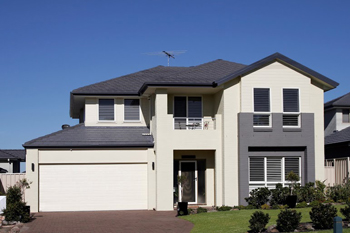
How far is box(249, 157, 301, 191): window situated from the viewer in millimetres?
25344

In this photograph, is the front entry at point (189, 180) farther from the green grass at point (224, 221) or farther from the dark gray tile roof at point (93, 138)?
the green grass at point (224, 221)

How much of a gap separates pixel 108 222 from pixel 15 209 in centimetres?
370

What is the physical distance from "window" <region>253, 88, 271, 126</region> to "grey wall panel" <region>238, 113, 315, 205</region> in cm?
36

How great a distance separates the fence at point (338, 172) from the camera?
27234 millimetres

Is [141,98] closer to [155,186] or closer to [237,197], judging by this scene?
[155,186]

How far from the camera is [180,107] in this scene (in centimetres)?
2692

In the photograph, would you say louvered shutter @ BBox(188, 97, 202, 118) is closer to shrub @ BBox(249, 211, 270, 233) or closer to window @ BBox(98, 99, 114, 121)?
window @ BBox(98, 99, 114, 121)

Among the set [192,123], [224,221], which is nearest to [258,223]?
[224,221]

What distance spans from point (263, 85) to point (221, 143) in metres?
3.49

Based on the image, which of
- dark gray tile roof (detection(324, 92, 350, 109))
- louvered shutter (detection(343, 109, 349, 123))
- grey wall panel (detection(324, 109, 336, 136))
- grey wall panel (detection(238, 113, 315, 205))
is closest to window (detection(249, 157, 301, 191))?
grey wall panel (detection(238, 113, 315, 205))

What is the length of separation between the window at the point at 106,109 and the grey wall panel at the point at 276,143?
7.71m

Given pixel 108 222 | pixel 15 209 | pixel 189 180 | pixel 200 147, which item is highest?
pixel 200 147

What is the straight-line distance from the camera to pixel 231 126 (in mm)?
25172

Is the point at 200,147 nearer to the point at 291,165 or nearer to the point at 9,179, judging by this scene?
the point at 291,165
